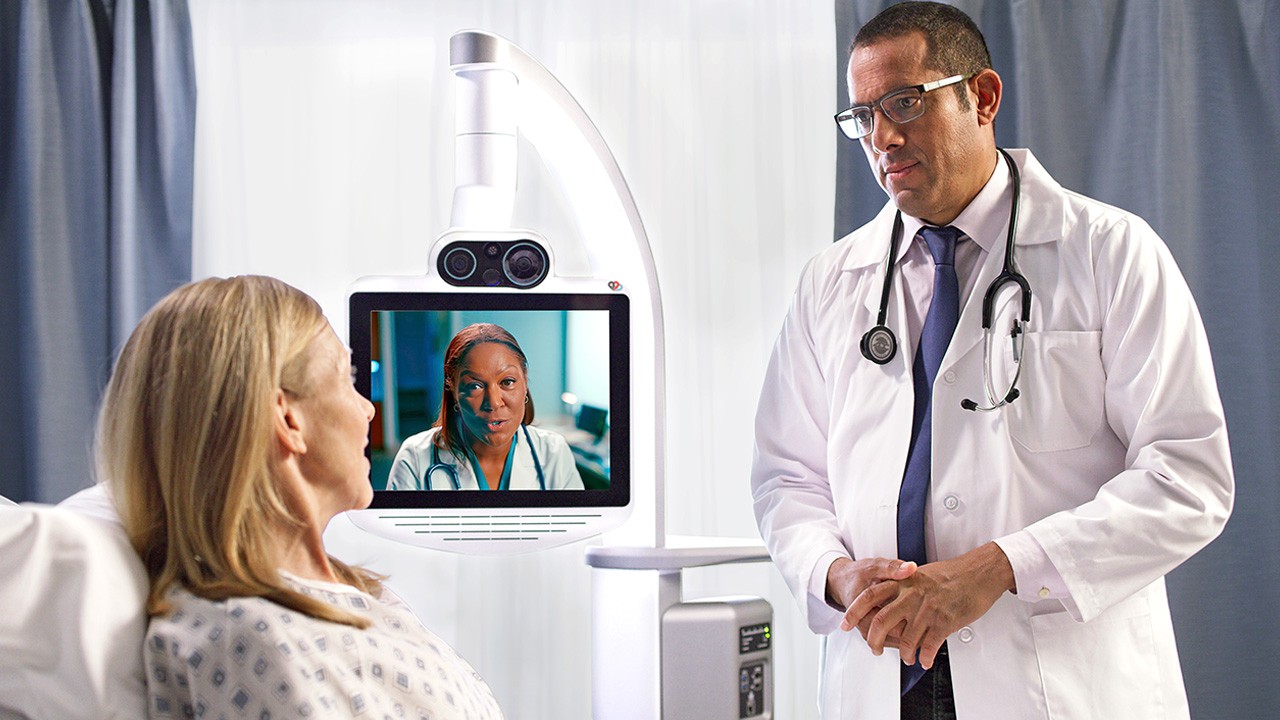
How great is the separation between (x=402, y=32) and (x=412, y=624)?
196cm

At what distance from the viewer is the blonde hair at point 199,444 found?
1014 mm

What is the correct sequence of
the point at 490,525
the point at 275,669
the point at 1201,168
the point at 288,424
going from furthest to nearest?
the point at 1201,168, the point at 490,525, the point at 288,424, the point at 275,669

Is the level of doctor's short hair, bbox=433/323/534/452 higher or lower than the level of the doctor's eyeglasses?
lower

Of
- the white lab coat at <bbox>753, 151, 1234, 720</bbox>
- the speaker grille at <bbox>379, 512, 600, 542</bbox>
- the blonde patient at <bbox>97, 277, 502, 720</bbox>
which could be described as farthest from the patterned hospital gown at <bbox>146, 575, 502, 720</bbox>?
the white lab coat at <bbox>753, 151, 1234, 720</bbox>

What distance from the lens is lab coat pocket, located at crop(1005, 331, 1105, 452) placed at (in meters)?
1.51

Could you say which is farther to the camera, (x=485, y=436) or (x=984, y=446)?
Result: (x=485, y=436)

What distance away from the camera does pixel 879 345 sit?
162 cm

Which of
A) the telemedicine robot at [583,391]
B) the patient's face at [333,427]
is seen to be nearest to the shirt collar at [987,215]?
the telemedicine robot at [583,391]

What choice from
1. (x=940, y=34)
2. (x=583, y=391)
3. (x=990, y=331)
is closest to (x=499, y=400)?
(x=583, y=391)

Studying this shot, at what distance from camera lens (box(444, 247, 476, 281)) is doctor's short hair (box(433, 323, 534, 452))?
8 cm

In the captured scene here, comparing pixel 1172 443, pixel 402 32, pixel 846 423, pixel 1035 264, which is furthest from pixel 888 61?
pixel 402 32

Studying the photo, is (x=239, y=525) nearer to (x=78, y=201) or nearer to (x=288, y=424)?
(x=288, y=424)

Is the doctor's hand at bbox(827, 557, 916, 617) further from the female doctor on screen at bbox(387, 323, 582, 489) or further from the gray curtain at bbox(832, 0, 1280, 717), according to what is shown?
the gray curtain at bbox(832, 0, 1280, 717)

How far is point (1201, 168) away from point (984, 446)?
1.45 metres
